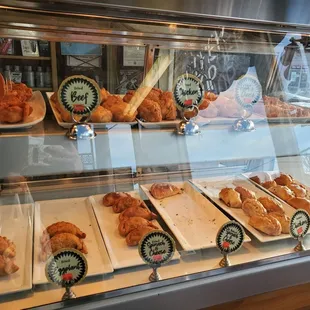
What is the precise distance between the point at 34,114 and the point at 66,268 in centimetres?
49

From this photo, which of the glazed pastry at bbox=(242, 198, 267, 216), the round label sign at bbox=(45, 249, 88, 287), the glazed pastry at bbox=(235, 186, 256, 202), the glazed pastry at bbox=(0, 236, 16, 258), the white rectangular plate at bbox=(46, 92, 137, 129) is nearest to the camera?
the round label sign at bbox=(45, 249, 88, 287)

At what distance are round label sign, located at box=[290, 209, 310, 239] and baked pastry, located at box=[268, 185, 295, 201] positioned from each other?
0.90ft

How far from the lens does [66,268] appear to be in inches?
33.6

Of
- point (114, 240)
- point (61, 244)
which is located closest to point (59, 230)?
point (61, 244)

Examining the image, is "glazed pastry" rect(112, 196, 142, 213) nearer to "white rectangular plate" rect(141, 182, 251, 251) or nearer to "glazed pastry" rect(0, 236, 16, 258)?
"white rectangular plate" rect(141, 182, 251, 251)

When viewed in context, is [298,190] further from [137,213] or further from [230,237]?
[137,213]

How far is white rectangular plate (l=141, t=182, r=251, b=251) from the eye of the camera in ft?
3.73

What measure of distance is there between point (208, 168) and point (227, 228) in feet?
1.85

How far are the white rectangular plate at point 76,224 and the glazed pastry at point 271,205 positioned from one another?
63 centimetres

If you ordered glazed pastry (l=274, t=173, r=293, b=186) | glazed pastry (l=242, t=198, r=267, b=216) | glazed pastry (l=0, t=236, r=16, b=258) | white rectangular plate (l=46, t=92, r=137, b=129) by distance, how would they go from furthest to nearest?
glazed pastry (l=274, t=173, r=293, b=186) → glazed pastry (l=242, t=198, r=267, b=216) → white rectangular plate (l=46, t=92, r=137, b=129) → glazed pastry (l=0, t=236, r=16, b=258)

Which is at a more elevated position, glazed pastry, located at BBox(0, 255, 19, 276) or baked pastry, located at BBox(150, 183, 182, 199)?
baked pastry, located at BBox(150, 183, 182, 199)

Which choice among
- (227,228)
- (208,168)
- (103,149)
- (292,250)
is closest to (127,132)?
(103,149)

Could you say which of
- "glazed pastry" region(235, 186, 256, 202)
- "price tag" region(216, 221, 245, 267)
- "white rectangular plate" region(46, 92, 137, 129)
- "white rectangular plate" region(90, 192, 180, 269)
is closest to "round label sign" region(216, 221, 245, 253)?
"price tag" region(216, 221, 245, 267)

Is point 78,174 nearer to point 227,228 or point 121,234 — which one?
point 121,234
